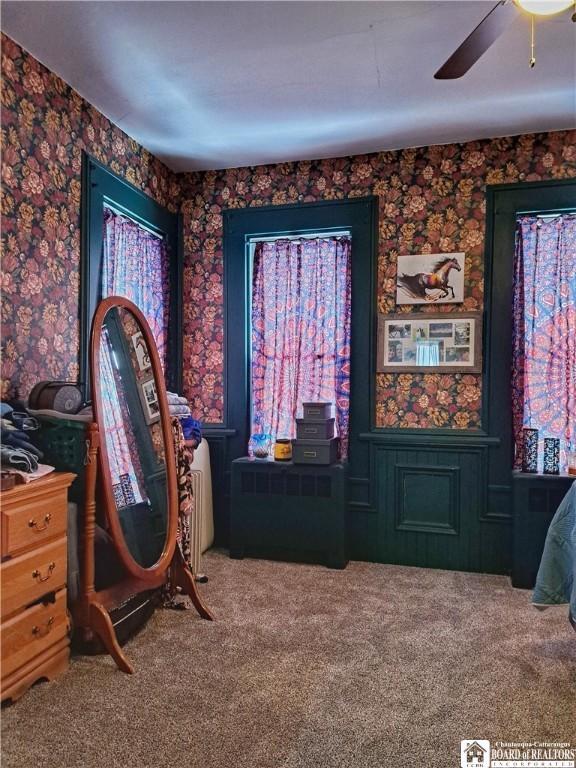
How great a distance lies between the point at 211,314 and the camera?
164 inches

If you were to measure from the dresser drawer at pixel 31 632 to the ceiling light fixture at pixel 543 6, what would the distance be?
275cm

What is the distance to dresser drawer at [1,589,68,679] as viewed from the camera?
6.41ft

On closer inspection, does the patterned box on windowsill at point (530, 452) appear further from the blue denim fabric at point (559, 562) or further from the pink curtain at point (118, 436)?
the pink curtain at point (118, 436)

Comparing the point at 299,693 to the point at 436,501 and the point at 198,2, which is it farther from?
the point at 198,2

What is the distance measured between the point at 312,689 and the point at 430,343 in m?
2.33

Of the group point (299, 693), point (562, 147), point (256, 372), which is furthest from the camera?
point (256, 372)

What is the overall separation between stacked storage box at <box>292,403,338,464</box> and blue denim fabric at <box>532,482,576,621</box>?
56.9 inches

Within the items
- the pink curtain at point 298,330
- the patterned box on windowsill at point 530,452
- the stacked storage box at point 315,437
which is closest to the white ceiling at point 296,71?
the pink curtain at point 298,330

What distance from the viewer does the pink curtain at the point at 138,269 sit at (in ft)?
11.1

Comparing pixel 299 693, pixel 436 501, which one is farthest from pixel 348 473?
pixel 299 693

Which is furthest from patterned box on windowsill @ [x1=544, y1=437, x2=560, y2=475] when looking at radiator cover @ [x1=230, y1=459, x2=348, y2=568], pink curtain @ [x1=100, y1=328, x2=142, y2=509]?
pink curtain @ [x1=100, y1=328, x2=142, y2=509]

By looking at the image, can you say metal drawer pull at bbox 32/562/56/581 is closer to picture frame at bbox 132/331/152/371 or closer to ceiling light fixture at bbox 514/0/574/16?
picture frame at bbox 132/331/152/371

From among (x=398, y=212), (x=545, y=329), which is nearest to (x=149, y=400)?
(x=398, y=212)

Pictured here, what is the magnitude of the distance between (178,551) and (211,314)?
75.6 inches
